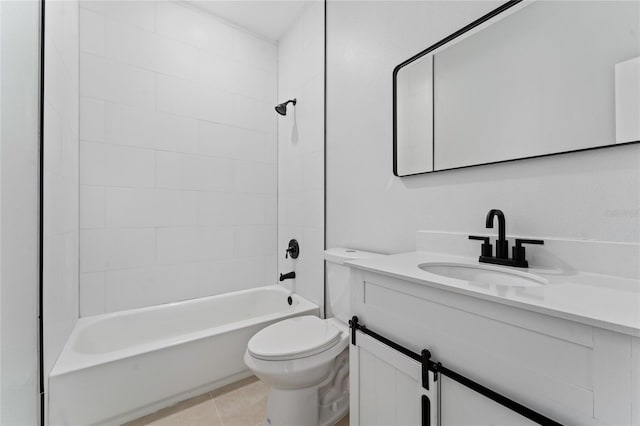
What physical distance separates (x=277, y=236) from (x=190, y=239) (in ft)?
2.32

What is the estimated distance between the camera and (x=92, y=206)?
1628mm

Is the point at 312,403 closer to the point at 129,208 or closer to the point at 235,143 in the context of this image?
the point at 129,208

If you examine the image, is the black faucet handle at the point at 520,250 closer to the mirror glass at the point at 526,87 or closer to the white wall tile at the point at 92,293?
the mirror glass at the point at 526,87

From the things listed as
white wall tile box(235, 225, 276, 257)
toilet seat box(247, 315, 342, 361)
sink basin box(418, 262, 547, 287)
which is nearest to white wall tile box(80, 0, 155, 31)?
white wall tile box(235, 225, 276, 257)

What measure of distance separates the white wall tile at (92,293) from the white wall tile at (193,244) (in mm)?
334

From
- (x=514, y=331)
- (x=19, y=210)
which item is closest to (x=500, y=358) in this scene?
(x=514, y=331)

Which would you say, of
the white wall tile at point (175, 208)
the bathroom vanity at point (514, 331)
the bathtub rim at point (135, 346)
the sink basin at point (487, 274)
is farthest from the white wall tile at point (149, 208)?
the sink basin at point (487, 274)

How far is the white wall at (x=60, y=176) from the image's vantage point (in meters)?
1.06

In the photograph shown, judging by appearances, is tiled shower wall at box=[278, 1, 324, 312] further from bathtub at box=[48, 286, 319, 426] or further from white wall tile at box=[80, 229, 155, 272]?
white wall tile at box=[80, 229, 155, 272]

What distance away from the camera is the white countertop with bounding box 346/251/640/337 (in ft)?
1.52

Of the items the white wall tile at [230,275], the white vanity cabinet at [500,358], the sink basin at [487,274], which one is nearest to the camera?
the white vanity cabinet at [500,358]

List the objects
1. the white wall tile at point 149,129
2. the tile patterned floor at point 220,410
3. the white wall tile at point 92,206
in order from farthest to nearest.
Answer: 1. the white wall tile at point 149,129
2. the white wall tile at point 92,206
3. the tile patterned floor at point 220,410

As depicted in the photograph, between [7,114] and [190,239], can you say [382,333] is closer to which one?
[7,114]

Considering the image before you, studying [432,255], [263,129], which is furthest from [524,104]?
[263,129]
